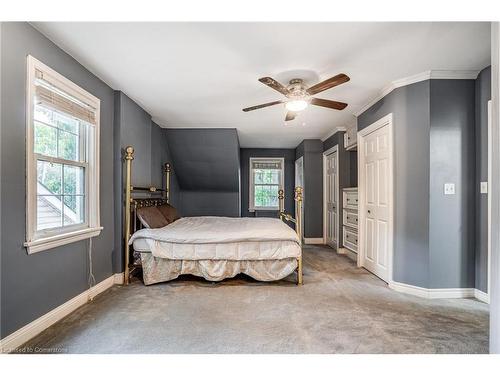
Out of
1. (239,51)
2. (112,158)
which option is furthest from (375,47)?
(112,158)

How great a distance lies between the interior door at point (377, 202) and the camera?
3.05 meters

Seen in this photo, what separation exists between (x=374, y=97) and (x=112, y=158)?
3279mm

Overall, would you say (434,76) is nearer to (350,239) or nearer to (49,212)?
(350,239)

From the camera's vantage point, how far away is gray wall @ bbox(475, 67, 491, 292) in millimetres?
2463

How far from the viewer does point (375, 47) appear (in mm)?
2080

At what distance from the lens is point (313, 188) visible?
5.64m

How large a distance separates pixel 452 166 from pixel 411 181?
389mm

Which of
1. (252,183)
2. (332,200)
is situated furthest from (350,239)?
(252,183)

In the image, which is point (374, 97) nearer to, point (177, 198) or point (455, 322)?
point (455, 322)

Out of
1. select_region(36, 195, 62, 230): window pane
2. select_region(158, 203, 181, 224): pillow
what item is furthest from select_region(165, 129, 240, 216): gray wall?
select_region(36, 195, 62, 230): window pane

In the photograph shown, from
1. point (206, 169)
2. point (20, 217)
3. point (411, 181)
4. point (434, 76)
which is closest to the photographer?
point (20, 217)

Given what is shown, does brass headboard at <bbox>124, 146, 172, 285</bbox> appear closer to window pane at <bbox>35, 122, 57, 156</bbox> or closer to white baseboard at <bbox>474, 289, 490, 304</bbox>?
window pane at <bbox>35, 122, 57, 156</bbox>

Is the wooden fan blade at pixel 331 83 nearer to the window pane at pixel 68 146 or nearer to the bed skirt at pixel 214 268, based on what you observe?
the bed skirt at pixel 214 268

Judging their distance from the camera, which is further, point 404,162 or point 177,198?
point 177,198
